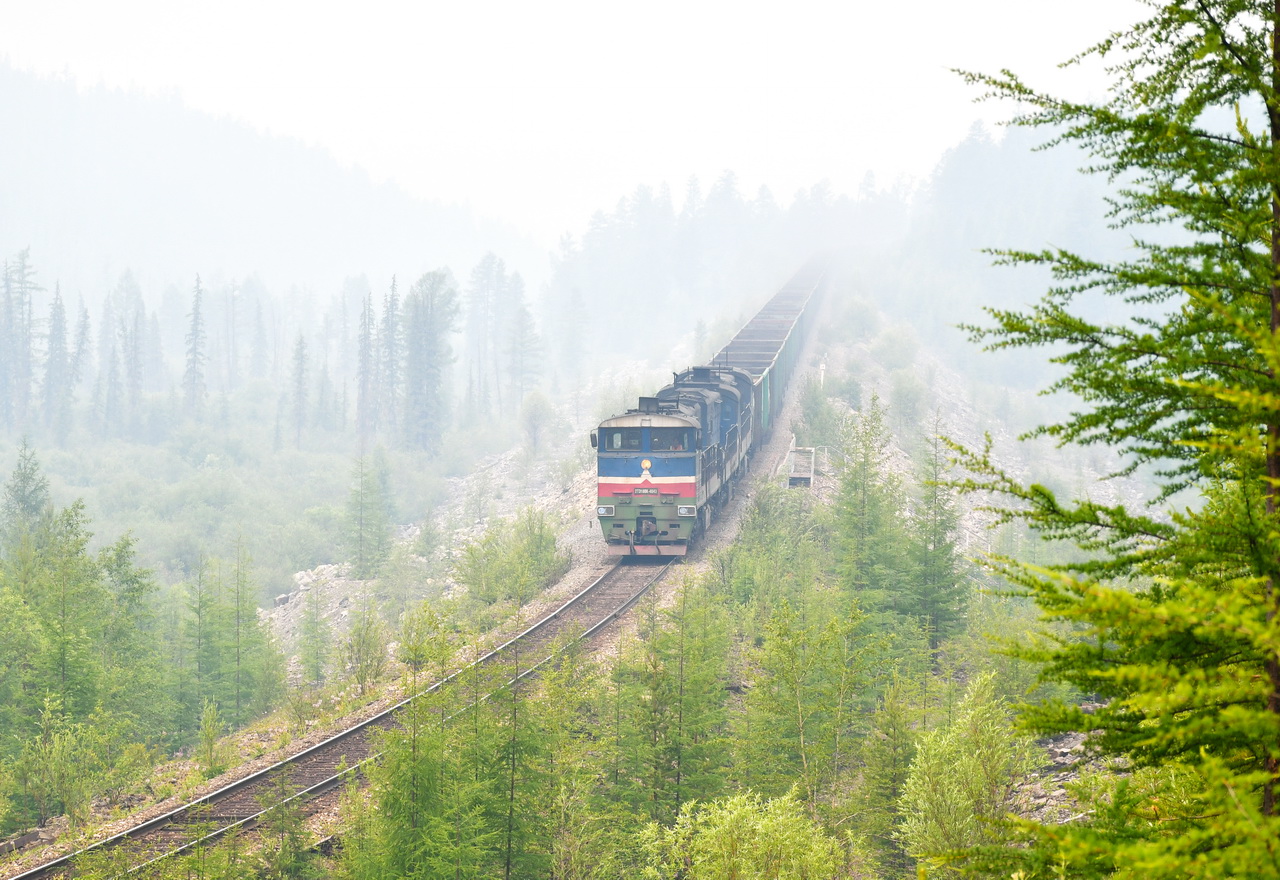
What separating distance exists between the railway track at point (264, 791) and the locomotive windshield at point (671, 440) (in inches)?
220

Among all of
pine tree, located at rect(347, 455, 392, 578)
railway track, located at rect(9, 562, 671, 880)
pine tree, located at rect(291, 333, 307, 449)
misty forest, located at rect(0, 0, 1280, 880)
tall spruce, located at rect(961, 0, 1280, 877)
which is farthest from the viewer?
pine tree, located at rect(291, 333, 307, 449)

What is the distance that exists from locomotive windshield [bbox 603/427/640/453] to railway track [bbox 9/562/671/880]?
5.61 metres

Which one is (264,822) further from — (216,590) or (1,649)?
(216,590)

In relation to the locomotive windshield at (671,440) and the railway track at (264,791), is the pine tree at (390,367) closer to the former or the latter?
the locomotive windshield at (671,440)

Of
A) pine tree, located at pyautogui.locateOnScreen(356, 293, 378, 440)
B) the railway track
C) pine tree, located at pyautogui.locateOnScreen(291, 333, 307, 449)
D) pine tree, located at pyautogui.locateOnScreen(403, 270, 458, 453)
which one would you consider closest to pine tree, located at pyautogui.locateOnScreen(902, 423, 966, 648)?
the railway track

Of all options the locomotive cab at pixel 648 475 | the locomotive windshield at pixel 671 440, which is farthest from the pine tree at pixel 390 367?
the locomotive windshield at pixel 671 440

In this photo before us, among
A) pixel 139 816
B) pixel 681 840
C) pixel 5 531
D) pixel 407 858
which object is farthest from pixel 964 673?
pixel 5 531

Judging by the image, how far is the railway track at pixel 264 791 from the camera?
37.9 feet

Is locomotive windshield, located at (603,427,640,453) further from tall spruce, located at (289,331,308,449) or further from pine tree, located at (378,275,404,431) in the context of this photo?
tall spruce, located at (289,331,308,449)

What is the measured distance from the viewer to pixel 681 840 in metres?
10.1

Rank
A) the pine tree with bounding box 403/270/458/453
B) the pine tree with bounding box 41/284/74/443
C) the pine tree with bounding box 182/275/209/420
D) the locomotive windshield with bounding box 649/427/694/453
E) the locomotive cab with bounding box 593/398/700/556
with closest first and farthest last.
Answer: the locomotive windshield with bounding box 649/427/694/453 → the locomotive cab with bounding box 593/398/700/556 → the pine tree with bounding box 403/270/458/453 → the pine tree with bounding box 41/284/74/443 → the pine tree with bounding box 182/275/209/420

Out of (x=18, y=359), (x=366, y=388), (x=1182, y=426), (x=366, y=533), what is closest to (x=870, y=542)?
(x=1182, y=426)

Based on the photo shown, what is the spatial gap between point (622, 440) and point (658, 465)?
3.99ft

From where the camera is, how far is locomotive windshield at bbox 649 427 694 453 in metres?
24.3
